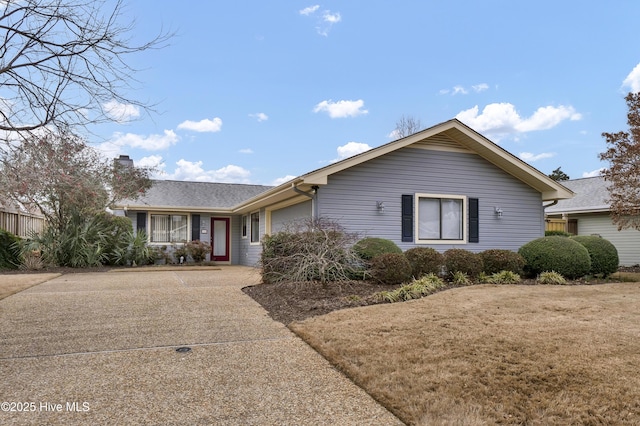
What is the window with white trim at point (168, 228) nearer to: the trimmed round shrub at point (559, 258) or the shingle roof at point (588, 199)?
the trimmed round shrub at point (559, 258)

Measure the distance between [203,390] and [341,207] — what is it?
26.3 ft

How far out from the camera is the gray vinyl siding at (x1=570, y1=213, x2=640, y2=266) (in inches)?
659

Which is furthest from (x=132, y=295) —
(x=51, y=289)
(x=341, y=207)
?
(x=341, y=207)

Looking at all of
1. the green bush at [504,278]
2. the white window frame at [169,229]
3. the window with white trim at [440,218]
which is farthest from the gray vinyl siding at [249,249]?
the green bush at [504,278]

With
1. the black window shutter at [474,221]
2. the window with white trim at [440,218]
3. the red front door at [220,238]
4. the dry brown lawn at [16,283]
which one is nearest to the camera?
the dry brown lawn at [16,283]

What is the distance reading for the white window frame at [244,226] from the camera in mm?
18350

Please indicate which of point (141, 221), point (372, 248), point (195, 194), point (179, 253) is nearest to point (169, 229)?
point (141, 221)

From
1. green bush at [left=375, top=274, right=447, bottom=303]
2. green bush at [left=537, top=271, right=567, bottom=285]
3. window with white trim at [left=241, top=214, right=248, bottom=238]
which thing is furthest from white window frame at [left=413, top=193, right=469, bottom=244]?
window with white trim at [left=241, top=214, right=248, bottom=238]

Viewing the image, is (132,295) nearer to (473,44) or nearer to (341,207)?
(341,207)

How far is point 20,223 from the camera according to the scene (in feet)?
57.6

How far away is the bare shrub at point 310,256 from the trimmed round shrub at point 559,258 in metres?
4.63

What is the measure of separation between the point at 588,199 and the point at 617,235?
217 centimetres

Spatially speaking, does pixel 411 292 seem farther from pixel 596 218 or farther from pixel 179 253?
pixel 596 218

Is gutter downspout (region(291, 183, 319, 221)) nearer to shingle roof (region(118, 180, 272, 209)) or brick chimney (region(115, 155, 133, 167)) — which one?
shingle roof (region(118, 180, 272, 209))
